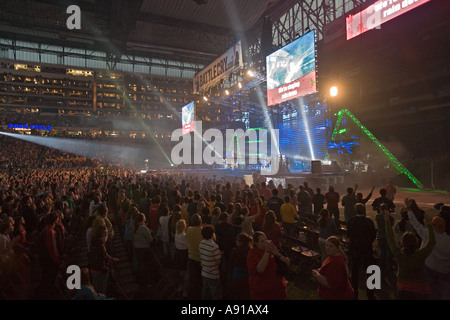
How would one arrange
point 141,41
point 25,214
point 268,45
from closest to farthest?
point 25,214, point 268,45, point 141,41

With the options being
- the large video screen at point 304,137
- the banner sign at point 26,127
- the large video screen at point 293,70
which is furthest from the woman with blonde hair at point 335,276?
the banner sign at point 26,127

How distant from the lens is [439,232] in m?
3.56

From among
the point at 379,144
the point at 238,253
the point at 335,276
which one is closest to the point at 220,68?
the point at 379,144

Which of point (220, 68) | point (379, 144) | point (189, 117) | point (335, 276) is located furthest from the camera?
point (189, 117)

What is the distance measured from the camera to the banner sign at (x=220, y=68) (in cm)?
1480

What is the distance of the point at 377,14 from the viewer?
12.5 meters

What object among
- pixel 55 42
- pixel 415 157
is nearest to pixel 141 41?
pixel 415 157

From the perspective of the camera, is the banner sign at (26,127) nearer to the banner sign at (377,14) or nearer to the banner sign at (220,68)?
the banner sign at (220,68)

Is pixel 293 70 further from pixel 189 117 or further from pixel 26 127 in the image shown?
pixel 26 127

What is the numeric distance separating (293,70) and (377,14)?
4.59 m

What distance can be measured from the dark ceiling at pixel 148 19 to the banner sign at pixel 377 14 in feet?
22.7

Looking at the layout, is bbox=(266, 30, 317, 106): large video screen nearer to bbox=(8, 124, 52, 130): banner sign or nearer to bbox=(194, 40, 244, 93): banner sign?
bbox=(194, 40, 244, 93): banner sign
